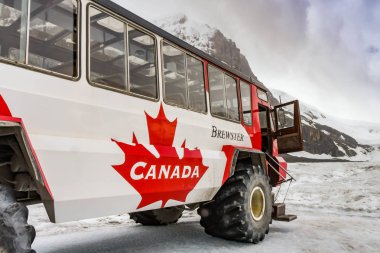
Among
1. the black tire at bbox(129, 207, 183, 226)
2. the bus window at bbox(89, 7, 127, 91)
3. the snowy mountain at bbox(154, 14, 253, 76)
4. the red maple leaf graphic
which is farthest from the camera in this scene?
the snowy mountain at bbox(154, 14, 253, 76)

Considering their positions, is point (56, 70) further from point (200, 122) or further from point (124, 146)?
point (200, 122)

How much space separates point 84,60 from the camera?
366 centimetres

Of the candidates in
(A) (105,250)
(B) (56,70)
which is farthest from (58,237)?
(B) (56,70)

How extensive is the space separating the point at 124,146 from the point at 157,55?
1426mm

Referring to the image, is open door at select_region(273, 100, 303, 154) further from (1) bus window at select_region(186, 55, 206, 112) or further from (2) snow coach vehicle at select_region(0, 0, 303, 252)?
(1) bus window at select_region(186, 55, 206, 112)

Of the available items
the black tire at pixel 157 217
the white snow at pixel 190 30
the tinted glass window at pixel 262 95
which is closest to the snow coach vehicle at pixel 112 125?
the tinted glass window at pixel 262 95

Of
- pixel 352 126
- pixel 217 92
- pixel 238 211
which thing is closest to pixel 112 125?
pixel 217 92

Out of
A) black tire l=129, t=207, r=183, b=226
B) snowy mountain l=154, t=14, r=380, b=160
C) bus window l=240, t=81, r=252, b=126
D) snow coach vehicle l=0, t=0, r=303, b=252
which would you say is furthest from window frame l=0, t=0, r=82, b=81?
snowy mountain l=154, t=14, r=380, b=160

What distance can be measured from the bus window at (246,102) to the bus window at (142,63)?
258 cm

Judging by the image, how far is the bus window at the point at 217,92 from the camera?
584 cm

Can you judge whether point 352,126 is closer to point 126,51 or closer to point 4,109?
point 126,51

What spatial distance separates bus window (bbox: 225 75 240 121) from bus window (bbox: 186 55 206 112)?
0.80 metres

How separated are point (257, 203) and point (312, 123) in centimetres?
9156

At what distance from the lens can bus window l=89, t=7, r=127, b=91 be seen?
3838 millimetres
